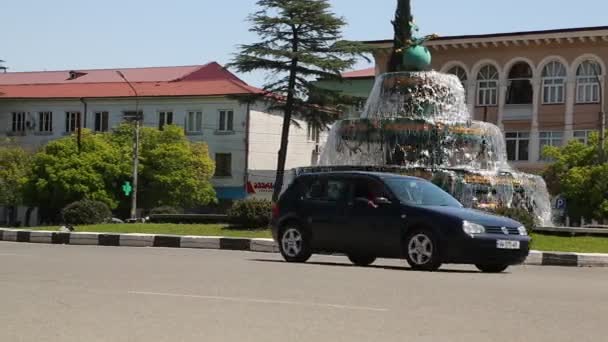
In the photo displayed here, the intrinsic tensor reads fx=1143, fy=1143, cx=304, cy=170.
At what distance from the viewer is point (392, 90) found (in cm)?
3481

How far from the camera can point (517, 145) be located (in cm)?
7050

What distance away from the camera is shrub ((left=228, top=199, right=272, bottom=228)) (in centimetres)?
3112

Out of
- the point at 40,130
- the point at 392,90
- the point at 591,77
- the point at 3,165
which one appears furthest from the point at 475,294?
the point at 40,130

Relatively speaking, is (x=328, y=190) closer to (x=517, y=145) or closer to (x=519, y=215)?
(x=519, y=215)

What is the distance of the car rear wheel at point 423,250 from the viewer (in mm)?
16578

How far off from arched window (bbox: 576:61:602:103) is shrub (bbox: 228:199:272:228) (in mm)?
39783

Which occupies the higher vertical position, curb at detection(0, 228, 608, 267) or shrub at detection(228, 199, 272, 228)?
shrub at detection(228, 199, 272, 228)

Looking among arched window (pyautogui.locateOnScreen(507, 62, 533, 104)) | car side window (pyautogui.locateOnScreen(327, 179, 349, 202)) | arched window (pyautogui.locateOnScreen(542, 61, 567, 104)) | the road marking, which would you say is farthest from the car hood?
arched window (pyautogui.locateOnScreen(507, 62, 533, 104))

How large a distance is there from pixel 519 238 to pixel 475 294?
5255 millimetres

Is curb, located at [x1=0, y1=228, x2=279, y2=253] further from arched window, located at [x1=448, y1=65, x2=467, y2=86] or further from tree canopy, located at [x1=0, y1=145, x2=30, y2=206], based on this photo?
arched window, located at [x1=448, y1=65, x2=467, y2=86]

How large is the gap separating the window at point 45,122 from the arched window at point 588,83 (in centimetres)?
3818

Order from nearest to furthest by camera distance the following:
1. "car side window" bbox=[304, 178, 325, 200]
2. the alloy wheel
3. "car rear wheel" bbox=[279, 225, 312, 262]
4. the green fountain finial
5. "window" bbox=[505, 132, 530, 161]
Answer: the alloy wheel, "car rear wheel" bbox=[279, 225, 312, 262], "car side window" bbox=[304, 178, 325, 200], the green fountain finial, "window" bbox=[505, 132, 530, 161]

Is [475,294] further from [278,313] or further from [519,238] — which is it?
[519,238]

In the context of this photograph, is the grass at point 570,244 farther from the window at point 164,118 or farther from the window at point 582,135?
the window at point 164,118
